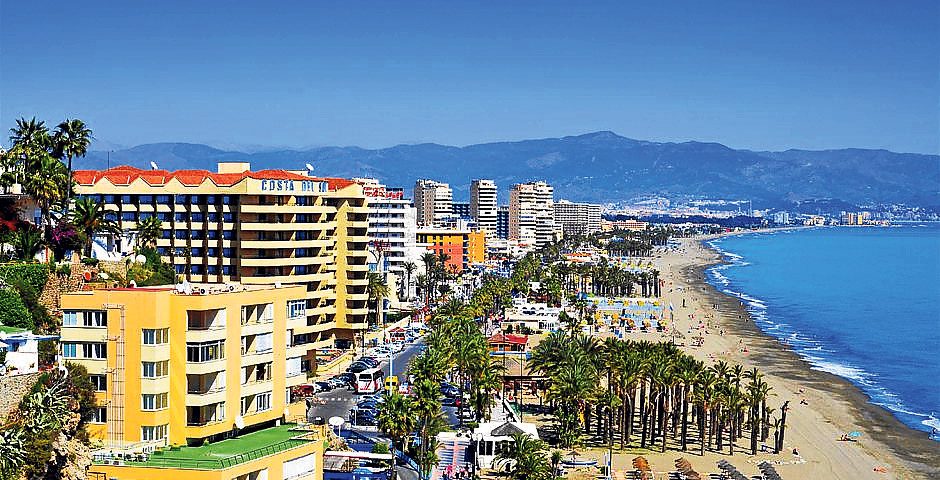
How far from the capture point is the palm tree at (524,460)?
55875 mm

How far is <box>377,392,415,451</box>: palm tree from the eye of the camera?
53469 mm

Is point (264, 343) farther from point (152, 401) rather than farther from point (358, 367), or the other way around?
point (358, 367)

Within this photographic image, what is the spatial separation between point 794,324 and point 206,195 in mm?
95082

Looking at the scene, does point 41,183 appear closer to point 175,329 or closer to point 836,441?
point 175,329

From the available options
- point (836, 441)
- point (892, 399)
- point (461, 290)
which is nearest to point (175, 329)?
point (836, 441)

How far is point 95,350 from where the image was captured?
3859 centimetres

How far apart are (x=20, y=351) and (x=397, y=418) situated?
59.1 feet

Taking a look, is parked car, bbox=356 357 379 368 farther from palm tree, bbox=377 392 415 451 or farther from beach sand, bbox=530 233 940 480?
palm tree, bbox=377 392 415 451

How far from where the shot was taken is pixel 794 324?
513 ft

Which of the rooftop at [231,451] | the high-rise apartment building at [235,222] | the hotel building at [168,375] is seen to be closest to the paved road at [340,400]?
the high-rise apartment building at [235,222]

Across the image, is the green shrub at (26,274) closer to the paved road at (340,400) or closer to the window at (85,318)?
the window at (85,318)

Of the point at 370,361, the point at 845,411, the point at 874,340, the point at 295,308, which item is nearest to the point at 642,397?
the point at 370,361

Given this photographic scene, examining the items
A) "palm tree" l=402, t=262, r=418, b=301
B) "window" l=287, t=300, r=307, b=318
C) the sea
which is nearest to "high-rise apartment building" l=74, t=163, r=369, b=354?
"window" l=287, t=300, r=307, b=318

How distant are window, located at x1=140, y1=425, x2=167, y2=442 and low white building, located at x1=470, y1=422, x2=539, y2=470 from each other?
25464 mm
